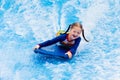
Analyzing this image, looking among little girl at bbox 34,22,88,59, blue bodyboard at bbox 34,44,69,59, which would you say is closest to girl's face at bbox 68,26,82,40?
little girl at bbox 34,22,88,59

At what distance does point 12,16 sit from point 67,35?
1.66 metres

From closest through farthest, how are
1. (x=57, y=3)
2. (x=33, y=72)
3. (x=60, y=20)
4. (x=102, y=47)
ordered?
1. (x=33, y=72)
2. (x=102, y=47)
3. (x=60, y=20)
4. (x=57, y=3)

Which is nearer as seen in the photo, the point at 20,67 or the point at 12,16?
the point at 20,67

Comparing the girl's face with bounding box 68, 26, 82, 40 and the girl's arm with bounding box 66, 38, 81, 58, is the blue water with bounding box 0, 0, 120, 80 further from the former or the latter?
the girl's face with bounding box 68, 26, 82, 40

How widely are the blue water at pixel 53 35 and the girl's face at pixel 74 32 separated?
32cm

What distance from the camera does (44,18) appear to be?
589 cm

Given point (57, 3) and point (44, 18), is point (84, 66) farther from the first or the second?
point (57, 3)

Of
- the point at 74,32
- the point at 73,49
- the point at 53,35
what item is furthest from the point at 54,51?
the point at 53,35

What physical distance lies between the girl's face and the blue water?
32 cm

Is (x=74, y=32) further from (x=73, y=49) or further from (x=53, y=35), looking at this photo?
(x=53, y=35)

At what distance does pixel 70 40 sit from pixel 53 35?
636 mm

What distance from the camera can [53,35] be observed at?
5328 millimetres

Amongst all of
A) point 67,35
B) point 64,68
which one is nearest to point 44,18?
point 67,35

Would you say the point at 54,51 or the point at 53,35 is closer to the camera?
the point at 54,51
